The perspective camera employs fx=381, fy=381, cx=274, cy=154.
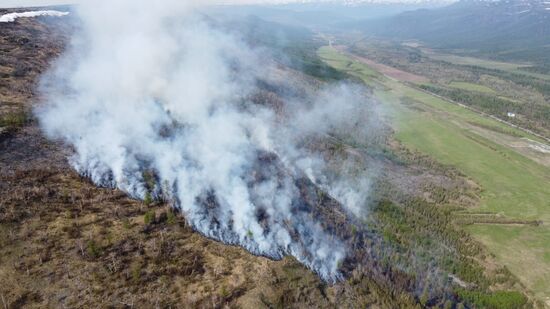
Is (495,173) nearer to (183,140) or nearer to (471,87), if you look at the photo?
(183,140)

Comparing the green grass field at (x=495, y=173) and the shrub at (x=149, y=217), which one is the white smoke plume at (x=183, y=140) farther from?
the green grass field at (x=495, y=173)

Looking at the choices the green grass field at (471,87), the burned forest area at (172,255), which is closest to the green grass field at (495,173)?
the burned forest area at (172,255)

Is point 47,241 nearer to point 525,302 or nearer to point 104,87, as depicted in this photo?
point 104,87

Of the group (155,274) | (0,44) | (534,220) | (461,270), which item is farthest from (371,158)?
(0,44)

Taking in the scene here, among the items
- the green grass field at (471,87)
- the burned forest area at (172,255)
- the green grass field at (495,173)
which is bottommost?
the green grass field at (471,87)

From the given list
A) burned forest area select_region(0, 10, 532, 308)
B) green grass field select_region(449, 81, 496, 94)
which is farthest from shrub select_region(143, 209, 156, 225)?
green grass field select_region(449, 81, 496, 94)

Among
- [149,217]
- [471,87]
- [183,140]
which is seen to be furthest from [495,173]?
[471,87]
